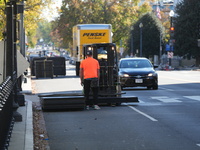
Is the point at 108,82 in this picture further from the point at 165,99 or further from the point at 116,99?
the point at 165,99

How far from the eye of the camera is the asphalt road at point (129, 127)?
11.3 m

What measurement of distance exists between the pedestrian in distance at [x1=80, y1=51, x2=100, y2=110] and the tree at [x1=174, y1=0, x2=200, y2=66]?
190 ft

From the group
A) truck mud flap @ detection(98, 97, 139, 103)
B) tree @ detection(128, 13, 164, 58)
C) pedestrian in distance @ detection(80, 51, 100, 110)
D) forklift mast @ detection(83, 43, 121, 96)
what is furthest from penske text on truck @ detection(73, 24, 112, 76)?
tree @ detection(128, 13, 164, 58)

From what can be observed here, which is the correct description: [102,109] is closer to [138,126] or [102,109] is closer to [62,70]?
[138,126]

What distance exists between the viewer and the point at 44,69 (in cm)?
4528

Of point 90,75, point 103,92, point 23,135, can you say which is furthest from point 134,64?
point 23,135

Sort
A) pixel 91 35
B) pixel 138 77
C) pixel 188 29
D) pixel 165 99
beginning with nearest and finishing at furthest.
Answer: pixel 165 99 → pixel 138 77 → pixel 91 35 → pixel 188 29

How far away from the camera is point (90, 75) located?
18.1 meters

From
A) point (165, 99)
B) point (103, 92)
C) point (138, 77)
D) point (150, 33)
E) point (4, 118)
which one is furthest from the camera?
point (150, 33)

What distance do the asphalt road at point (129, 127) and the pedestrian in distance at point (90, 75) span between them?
19.8 inches

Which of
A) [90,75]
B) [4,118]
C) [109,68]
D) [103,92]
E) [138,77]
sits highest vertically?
[109,68]

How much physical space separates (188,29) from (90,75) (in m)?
59.9

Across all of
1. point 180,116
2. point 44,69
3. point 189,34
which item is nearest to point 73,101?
point 180,116

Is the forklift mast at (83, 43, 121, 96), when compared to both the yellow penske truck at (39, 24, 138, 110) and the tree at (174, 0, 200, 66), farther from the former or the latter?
the tree at (174, 0, 200, 66)
